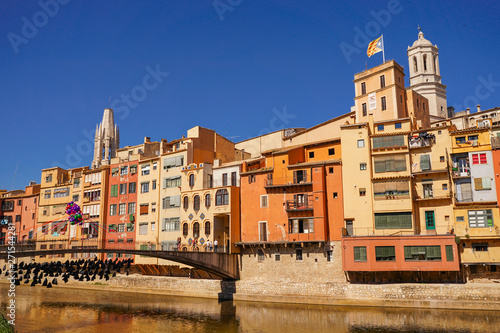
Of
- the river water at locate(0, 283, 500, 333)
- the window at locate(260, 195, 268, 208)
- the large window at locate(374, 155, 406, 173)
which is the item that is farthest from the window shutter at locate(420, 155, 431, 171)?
the window at locate(260, 195, 268, 208)

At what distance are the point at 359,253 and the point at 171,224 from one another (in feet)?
89.0

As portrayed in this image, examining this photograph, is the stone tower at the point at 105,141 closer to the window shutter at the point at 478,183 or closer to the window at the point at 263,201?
the window at the point at 263,201

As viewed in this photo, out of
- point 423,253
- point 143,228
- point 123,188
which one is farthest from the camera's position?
point 123,188

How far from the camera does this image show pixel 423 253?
42.8 meters

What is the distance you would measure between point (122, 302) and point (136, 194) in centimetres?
2067

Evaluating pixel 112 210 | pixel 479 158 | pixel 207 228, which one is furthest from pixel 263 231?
pixel 112 210

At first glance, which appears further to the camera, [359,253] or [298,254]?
[298,254]

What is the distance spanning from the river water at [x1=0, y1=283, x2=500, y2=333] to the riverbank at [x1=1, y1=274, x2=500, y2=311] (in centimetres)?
111

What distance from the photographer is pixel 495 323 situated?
33.8 metres

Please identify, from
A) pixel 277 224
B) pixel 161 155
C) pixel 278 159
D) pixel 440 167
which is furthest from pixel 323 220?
pixel 161 155

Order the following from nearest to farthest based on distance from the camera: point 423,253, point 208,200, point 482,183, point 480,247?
point 480,247
point 423,253
point 482,183
point 208,200

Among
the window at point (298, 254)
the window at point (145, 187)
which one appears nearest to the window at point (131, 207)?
the window at point (145, 187)

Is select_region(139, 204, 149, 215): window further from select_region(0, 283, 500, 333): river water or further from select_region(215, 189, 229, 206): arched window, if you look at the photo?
select_region(0, 283, 500, 333): river water

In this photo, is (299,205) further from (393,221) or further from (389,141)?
(389,141)
